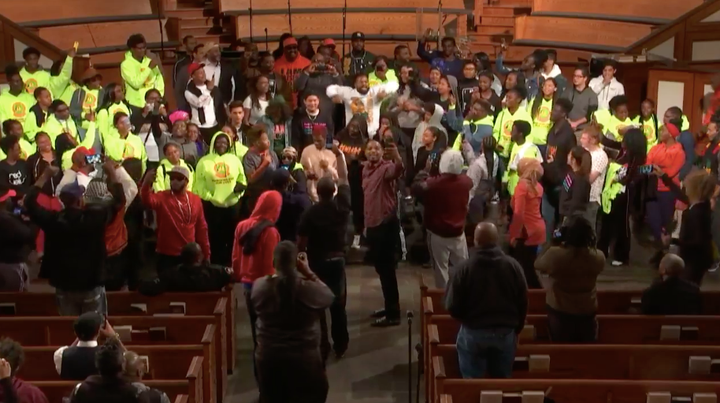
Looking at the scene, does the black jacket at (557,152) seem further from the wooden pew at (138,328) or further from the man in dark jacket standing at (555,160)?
the wooden pew at (138,328)

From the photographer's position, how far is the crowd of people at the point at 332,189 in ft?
18.0

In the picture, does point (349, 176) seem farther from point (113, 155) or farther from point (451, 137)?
point (113, 155)

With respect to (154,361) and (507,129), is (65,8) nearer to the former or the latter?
(507,129)

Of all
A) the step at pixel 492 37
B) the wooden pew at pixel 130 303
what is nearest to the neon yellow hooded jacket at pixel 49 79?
the wooden pew at pixel 130 303

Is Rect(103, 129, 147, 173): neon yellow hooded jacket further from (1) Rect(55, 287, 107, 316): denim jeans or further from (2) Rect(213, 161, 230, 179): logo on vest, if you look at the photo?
(1) Rect(55, 287, 107, 316): denim jeans

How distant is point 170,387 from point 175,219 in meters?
2.52

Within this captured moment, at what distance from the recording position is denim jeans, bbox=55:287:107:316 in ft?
21.0

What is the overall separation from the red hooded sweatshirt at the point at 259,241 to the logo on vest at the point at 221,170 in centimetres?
193

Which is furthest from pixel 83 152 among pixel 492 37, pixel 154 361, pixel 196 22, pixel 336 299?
pixel 492 37

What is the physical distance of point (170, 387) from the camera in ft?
16.6

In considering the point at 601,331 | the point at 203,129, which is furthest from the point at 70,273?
the point at 203,129

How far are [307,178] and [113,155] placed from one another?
1.88 metres

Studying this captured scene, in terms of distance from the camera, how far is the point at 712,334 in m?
6.05

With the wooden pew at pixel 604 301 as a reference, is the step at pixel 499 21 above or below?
above
